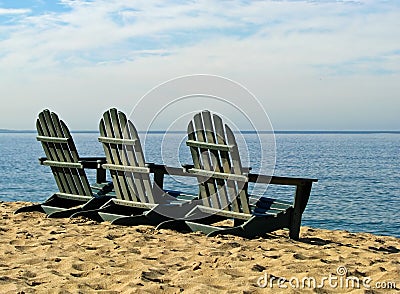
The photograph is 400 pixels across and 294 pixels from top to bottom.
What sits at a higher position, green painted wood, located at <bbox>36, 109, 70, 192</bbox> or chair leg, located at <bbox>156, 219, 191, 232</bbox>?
green painted wood, located at <bbox>36, 109, 70, 192</bbox>

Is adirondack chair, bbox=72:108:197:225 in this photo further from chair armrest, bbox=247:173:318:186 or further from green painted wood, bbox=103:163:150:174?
chair armrest, bbox=247:173:318:186

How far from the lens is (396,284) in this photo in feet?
14.0

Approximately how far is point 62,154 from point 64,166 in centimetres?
15

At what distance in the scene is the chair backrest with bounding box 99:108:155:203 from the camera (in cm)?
669

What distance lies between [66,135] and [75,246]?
6.74 feet

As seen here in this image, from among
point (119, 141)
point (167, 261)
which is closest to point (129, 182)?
point (119, 141)

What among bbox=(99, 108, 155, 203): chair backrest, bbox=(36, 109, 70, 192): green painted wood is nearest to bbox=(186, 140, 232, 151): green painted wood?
bbox=(99, 108, 155, 203): chair backrest

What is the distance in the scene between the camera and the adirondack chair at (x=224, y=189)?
6.04 meters

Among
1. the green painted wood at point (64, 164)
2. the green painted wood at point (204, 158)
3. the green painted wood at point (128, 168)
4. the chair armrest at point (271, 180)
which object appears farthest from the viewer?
the green painted wood at point (64, 164)

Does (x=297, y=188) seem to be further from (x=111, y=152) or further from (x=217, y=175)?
(x=111, y=152)

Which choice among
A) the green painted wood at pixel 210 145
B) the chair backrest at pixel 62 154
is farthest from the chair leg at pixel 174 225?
the chair backrest at pixel 62 154

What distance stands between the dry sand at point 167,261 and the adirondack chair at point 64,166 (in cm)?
57

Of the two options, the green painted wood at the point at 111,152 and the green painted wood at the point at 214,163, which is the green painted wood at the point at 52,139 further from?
the green painted wood at the point at 214,163

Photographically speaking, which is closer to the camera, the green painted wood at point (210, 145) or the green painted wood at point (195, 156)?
the green painted wood at point (210, 145)
